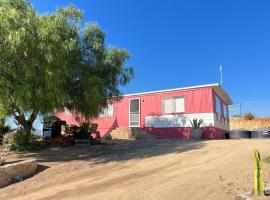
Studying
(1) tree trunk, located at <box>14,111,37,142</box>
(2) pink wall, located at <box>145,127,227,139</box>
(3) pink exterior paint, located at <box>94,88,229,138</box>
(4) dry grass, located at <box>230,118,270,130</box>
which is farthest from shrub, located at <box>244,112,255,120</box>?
(1) tree trunk, located at <box>14,111,37,142</box>

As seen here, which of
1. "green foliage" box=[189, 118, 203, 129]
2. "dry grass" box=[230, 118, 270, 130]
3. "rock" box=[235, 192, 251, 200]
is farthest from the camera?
"dry grass" box=[230, 118, 270, 130]

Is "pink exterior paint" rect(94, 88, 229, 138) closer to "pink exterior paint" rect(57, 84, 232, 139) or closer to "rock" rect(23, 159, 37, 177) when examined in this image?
"pink exterior paint" rect(57, 84, 232, 139)

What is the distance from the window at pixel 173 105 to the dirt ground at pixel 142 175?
7574 millimetres

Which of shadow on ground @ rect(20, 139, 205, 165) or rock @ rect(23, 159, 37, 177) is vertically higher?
shadow on ground @ rect(20, 139, 205, 165)

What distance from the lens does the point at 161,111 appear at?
861 inches

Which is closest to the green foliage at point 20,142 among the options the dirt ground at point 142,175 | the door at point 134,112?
the dirt ground at point 142,175

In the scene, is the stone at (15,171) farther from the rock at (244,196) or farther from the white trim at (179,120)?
the white trim at (179,120)

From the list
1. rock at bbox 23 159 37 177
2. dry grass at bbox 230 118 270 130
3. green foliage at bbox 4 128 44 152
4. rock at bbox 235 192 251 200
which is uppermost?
dry grass at bbox 230 118 270 130

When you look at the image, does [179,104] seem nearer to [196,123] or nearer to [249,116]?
[196,123]

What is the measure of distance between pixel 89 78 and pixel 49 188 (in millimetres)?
5895

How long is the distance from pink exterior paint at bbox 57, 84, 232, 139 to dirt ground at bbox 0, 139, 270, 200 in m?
6.61

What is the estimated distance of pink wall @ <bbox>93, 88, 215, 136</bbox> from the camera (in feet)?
66.3

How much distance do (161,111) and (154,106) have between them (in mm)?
732

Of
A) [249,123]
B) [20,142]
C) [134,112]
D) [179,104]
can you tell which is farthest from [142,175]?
[249,123]
